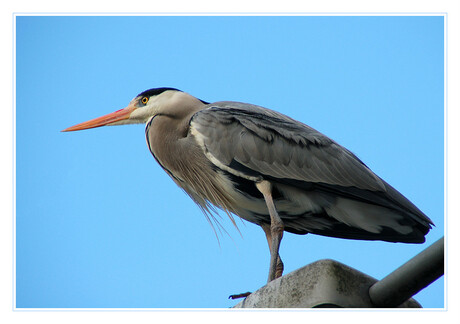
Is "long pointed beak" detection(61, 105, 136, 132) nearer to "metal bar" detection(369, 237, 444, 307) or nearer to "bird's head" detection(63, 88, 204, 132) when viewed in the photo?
"bird's head" detection(63, 88, 204, 132)

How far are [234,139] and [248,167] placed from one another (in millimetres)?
211

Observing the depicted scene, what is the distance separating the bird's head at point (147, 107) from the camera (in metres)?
4.67

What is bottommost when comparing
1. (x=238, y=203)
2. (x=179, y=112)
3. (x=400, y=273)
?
(x=400, y=273)

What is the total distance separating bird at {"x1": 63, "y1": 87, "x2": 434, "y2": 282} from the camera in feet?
14.0

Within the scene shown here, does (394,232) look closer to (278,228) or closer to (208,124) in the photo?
(278,228)

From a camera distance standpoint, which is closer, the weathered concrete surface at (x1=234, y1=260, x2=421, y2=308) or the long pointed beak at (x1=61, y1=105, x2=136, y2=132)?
the weathered concrete surface at (x1=234, y1=260, x2=421, y2=308)

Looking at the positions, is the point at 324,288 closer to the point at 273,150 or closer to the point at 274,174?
the point at 274,174

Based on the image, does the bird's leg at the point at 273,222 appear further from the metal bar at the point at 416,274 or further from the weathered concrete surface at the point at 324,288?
the metal bar at the point at 416,274

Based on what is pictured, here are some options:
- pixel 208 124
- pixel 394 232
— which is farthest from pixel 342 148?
pixel 208 124

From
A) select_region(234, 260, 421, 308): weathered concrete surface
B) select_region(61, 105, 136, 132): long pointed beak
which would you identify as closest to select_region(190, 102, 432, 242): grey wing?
select_region(61, 105, 136, 132): long pointed beak

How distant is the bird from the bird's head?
16mm

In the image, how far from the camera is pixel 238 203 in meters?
4.51

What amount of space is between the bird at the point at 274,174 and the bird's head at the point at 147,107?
0.05ft

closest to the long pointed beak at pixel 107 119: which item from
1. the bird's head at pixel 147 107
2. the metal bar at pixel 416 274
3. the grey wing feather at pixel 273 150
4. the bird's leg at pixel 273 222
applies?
the bird's head at pixel 147 107
